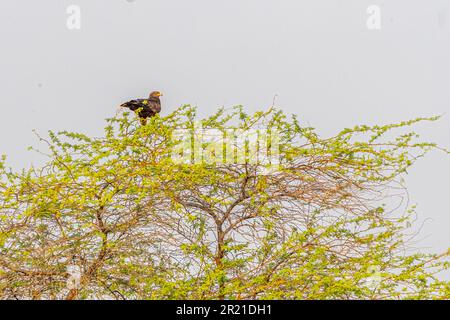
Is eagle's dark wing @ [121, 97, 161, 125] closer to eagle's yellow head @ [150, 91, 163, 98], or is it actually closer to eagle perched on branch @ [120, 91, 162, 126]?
eagle perched on branch @ [120, 91, 162, 126]

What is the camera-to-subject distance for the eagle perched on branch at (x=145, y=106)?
10258 mm

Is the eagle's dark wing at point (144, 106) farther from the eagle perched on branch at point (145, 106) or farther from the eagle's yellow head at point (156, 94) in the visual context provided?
the eagle's yellow head at point (156, 94)

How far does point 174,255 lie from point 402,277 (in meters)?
2.65

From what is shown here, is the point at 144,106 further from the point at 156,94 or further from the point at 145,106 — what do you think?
the point at 156,94

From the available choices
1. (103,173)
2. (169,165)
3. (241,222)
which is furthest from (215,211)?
(103,173)

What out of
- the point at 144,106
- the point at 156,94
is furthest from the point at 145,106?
the point at 156,94

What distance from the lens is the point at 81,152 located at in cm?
862

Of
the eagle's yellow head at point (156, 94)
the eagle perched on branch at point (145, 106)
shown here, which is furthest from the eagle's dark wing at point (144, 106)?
the eagle's yellow head at point (156, 94)

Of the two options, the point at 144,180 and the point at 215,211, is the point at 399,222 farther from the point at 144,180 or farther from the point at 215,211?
the point at 144,180

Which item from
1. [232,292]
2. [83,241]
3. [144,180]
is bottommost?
[232,292]

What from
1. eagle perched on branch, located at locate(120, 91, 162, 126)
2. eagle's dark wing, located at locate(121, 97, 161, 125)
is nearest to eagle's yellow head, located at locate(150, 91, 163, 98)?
eagle perched on branch, located at locate(120, 91, 162, 126)

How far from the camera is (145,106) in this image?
10.4 m

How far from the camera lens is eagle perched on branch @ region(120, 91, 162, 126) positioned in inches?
404
